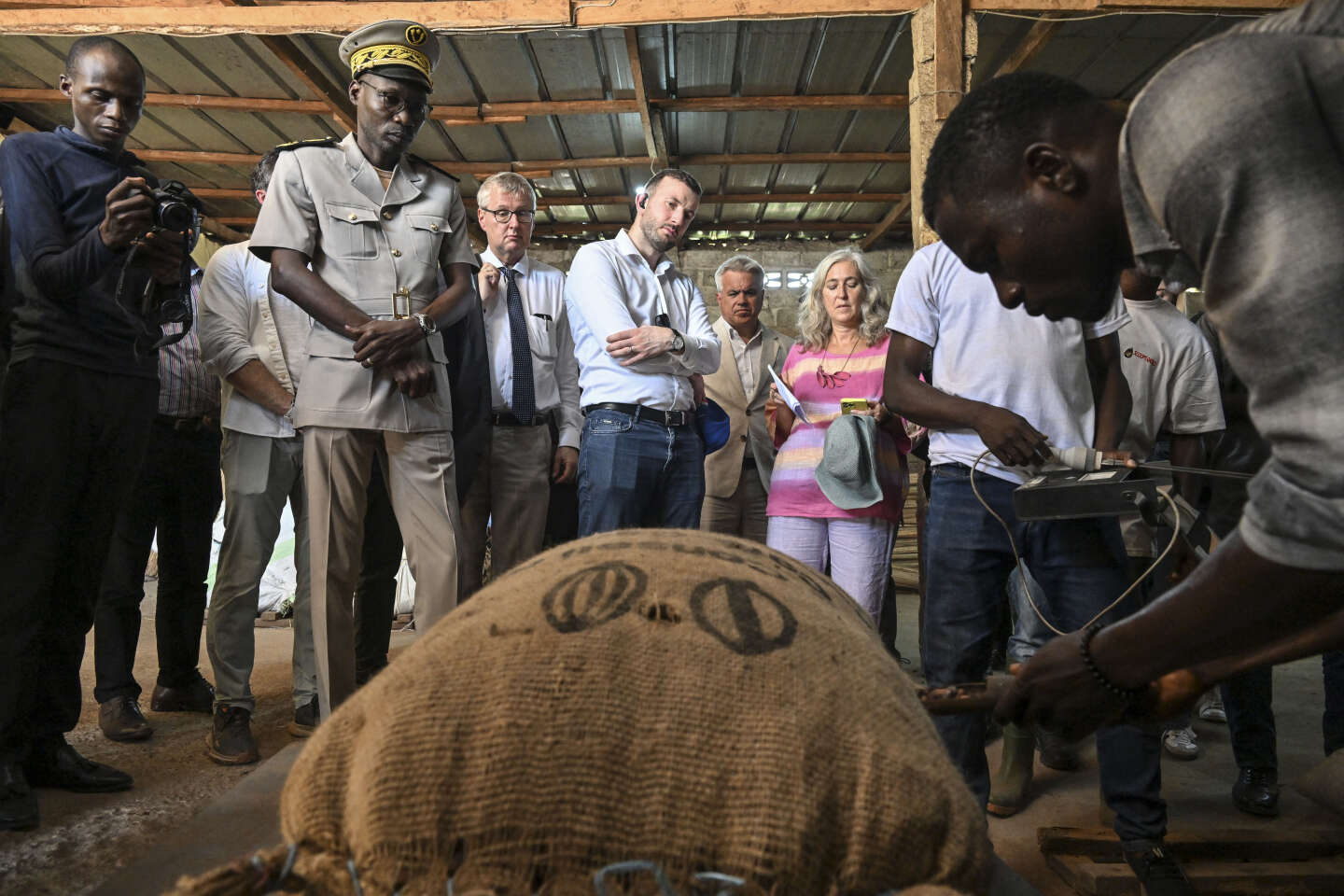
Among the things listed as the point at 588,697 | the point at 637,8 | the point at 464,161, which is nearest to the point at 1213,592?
the point at 588,697

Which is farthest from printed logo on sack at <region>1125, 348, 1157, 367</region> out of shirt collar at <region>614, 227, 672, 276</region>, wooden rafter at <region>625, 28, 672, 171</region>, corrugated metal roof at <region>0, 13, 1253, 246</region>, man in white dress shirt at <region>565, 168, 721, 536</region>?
wooden rafter at <region>625, 28, 672, 171</region>

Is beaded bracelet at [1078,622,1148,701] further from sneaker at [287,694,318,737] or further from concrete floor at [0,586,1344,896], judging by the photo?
sneaker at [287,694,318,737]

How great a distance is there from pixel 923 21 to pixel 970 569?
10.4 ft

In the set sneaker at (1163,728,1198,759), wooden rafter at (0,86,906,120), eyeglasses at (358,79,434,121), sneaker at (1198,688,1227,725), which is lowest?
sneaker at (1198,688,1227,725)

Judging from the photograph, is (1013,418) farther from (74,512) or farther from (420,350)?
(74,512)

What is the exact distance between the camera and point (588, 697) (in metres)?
1.03

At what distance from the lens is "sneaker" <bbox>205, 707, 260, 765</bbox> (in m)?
2.98

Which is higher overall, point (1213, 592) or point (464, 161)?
point (464, 161)

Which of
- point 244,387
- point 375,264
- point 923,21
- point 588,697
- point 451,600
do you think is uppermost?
point 923,21

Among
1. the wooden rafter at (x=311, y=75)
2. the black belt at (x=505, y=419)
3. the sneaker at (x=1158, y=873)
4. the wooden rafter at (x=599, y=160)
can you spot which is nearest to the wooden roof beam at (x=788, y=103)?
the wooden rafter at (x=599, y=160)

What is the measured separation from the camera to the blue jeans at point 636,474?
3.19 meters

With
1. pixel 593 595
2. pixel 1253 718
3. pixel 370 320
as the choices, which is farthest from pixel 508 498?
pixel 1253 718

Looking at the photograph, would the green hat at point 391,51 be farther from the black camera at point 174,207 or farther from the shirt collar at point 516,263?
the shirt collar at point 516,263

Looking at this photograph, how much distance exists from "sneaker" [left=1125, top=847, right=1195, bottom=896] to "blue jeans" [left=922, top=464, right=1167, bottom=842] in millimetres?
39
